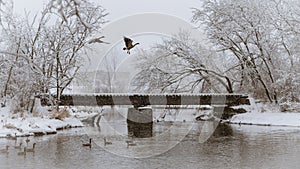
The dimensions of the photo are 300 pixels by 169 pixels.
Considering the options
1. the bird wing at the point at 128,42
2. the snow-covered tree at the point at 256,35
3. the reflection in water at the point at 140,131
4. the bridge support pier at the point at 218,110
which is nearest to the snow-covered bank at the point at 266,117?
the snow-covered tree at the point at 256,35

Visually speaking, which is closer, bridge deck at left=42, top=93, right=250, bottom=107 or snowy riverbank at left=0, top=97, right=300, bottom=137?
snowy riverbank at left=0, top=97, right=300, bottom=137

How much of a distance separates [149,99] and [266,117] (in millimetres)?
8050

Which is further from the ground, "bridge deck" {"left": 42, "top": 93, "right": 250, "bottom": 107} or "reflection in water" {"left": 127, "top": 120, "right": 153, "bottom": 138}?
"bridge deck" {"left": 42, "top": 93, "right": 250, "bottom": 107}

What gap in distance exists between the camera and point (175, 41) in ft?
102

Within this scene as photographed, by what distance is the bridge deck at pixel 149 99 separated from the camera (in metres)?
26.5

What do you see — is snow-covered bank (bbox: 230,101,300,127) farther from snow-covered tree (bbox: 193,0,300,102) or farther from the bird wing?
the bird wing

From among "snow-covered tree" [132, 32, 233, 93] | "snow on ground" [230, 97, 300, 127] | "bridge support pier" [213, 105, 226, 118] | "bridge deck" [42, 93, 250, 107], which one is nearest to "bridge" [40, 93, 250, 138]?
"bridge deck" [42, 93, 250, 107]

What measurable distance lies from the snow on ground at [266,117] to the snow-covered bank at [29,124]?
11.5 m

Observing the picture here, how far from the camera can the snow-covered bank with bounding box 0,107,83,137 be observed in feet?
58.0

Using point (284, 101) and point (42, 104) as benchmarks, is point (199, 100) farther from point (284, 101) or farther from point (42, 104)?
point (42, 104)

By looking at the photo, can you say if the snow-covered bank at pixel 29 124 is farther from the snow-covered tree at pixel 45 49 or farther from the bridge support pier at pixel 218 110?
the bridge support pier at pixel 218 110

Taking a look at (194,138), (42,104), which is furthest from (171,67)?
(194,138)

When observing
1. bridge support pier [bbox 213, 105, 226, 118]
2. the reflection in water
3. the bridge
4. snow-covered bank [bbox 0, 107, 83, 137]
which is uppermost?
the bridge

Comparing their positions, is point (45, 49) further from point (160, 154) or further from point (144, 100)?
point (160, 154)
